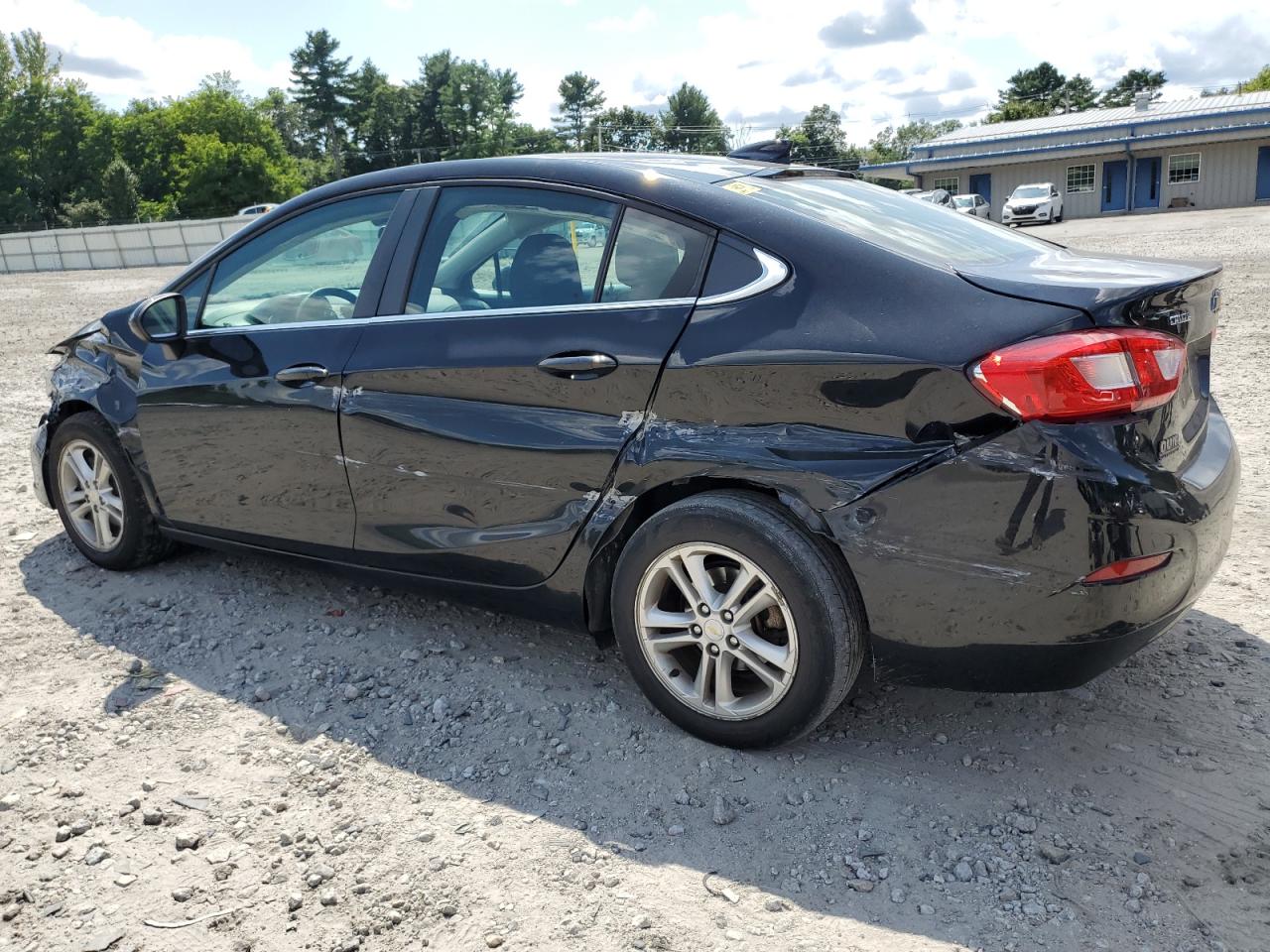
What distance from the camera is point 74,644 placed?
4.05 m

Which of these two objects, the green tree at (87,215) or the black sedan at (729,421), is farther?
the green tree at (87,215)

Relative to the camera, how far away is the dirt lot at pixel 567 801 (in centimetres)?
243

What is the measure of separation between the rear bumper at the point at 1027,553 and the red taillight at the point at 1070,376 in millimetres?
61

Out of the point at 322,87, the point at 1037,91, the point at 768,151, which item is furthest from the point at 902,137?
the point at 768,151

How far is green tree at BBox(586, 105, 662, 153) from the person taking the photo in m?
90.8

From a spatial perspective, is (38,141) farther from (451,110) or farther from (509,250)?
(509,250)

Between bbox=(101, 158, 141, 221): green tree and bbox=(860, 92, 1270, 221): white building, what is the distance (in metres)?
45.9

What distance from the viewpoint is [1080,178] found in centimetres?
4653

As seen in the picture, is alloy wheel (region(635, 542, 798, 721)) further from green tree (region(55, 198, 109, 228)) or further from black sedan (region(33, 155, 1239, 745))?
green tree (region(55, 198, 109, 228))

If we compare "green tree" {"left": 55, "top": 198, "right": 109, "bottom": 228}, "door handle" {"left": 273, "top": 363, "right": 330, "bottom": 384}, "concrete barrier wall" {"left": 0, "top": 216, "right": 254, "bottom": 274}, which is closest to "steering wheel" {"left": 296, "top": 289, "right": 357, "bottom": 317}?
"door handle" {"left": 273, "top": 363, "right": 330, "bottom": 384}

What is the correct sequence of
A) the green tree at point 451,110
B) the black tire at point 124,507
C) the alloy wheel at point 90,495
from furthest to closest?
the green tree at point 451,110 < the alloy wheel at point 90,495 < the black tire at point 124,507

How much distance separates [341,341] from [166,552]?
1.75 meters

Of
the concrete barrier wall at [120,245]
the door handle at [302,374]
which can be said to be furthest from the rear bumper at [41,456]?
the concrete barrier wall at [120,245]

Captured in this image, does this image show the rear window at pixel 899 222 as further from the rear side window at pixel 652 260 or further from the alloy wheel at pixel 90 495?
the alloy wheel at pixel 90 495
